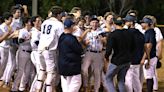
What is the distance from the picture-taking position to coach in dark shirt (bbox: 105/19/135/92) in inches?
354

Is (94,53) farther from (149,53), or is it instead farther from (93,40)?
(149,53)

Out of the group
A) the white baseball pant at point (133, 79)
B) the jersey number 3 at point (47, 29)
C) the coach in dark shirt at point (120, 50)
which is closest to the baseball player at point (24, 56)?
the jersey number 3 at point (47, 29)

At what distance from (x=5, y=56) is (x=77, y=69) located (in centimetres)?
358

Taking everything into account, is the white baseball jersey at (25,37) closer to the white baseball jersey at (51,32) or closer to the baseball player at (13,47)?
the baseball player at (13,47)

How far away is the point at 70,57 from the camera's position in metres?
8.55

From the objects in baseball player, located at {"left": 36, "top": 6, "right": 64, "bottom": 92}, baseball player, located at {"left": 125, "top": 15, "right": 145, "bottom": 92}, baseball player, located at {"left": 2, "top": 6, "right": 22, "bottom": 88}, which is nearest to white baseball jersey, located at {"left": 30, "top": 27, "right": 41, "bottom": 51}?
baseball player, located at {"left": 36, "top": 6, "right": 64, "bottom": 92}

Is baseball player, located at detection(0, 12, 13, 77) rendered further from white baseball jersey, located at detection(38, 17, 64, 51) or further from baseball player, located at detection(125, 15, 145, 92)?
baseball player, located at detection(125, 15, 145, 92)

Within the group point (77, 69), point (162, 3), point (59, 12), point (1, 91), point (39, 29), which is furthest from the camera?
point (162, 3)

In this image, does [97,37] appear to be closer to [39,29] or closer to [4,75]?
[39,29]

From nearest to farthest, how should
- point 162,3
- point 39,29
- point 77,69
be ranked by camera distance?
1. point 77,69
2. point 39,29
3. point 162,3

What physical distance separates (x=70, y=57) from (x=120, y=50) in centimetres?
109

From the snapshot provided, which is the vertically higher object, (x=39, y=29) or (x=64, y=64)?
(x=39, y=29)

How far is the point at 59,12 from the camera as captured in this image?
9508 millimetres

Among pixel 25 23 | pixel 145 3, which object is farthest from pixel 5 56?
pixel 145 3
